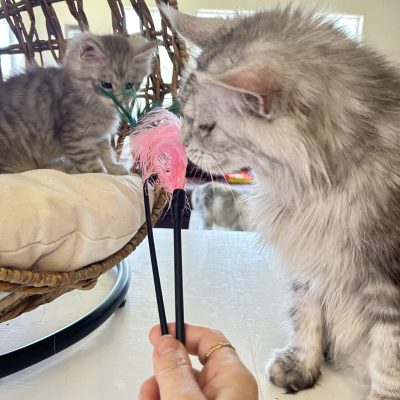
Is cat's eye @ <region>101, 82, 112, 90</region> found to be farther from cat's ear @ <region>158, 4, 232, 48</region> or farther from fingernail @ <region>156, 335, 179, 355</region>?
fingernail @ <region>156, 335, 179, 355</region>

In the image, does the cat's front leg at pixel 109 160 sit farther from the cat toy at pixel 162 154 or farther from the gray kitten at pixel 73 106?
the cat toy at pixel 162 154

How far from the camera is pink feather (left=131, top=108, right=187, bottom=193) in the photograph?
2.27 feet

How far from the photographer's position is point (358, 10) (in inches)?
169

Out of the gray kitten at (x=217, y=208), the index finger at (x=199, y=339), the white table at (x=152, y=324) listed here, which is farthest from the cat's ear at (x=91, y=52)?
the gray kitten at (x=217, y=208)

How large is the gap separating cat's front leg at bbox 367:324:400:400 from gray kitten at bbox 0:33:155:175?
661 mm

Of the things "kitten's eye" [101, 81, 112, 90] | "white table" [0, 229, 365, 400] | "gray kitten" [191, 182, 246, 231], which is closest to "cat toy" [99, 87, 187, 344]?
"white table" [0, 229, 365, 400]

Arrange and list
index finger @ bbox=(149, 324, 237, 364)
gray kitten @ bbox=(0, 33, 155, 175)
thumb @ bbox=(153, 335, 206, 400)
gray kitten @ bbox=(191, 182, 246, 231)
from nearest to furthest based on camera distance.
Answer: thumb @ bbox=(153, 335, 206, 400), index finger @ bbox=(149, 324, 237, 364), gray kitten @ bbox=(0, 33, 155, 175), gray kitten @ bbox=(191, 182, 246, 231)

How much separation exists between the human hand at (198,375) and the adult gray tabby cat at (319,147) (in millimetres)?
234

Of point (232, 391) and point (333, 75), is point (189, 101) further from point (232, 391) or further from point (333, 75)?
point (232, 391)

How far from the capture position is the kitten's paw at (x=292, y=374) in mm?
758

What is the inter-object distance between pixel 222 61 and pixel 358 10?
419 centimetres

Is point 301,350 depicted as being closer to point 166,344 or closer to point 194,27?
point 166,344

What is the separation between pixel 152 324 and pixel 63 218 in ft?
1.09

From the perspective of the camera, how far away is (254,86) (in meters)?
0.52
